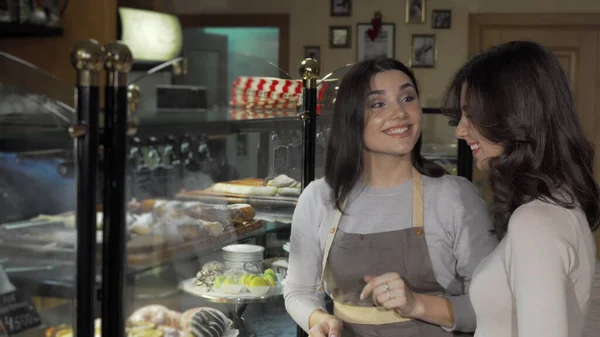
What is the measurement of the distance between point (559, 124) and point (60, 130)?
35.0 inches

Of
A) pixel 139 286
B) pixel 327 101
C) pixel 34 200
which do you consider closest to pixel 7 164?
pixel 34 200

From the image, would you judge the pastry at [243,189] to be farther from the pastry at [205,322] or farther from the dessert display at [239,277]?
the pastry at [205,322]

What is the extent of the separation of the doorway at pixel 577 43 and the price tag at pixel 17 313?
4.83m

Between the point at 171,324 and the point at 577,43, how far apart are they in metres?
4.94

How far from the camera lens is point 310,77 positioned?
7.67 ft

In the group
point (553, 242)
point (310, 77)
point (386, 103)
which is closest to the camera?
point (553, 242)

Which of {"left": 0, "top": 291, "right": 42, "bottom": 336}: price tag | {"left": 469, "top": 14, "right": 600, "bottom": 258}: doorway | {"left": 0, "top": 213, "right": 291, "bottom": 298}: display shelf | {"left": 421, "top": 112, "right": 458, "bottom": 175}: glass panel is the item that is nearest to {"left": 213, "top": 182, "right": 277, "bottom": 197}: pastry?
{"left": 0, "top": 213, "right": 291, "bottom": 298}: display shelf

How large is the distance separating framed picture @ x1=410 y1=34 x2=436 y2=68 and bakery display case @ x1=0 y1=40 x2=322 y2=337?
4.39 m

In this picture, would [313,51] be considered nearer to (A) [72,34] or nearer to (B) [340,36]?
(B) [340,36]

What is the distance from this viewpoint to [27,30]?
473cm

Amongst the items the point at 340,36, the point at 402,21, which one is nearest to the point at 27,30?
the point at 340,36

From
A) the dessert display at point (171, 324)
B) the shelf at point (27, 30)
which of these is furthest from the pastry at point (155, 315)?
the shelf at point (27, 30)

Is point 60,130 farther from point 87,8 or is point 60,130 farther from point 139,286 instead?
→ point 87,8

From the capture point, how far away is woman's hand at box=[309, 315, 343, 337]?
1.99 m
